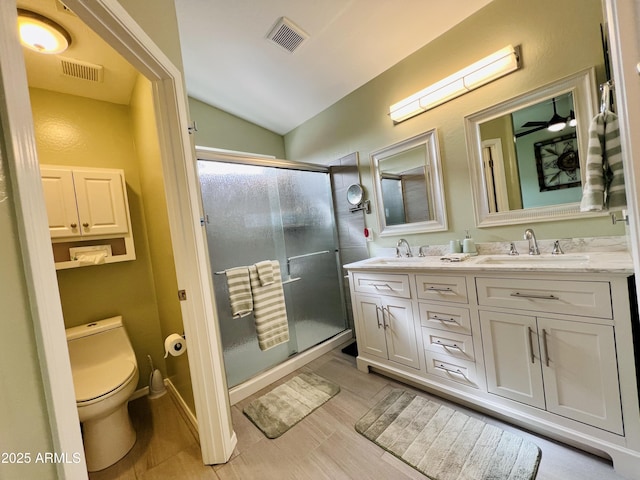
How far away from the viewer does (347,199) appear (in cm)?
260

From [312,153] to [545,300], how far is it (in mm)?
2436

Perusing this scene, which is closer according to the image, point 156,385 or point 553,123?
point 553,123

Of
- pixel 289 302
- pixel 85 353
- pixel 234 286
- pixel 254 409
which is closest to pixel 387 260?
pixel 289 302

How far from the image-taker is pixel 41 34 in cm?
136

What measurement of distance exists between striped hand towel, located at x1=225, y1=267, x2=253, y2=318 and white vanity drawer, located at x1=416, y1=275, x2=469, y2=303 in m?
1.27

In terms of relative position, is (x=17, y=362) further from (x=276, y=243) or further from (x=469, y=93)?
(x=469, y=93)

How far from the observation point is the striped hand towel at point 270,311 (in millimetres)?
1988

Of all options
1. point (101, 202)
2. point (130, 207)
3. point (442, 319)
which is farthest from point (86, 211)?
point (442, 319)

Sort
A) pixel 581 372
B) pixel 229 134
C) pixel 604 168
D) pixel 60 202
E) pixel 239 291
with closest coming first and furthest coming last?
pixel 604 168, pixel 581 372, pixel 60 202, pixel 239 291, pixel 229 134

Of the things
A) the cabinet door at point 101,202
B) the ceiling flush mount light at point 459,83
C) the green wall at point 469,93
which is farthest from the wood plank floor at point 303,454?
the ceiling flush mount light at point 459,83

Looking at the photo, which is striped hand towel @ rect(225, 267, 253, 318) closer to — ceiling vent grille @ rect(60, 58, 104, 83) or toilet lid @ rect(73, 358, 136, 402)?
toilet lid @ rect(73, 358, 136, 402)

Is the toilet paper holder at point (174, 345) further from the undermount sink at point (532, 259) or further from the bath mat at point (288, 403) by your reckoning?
the undermount sink at point (532, 259)

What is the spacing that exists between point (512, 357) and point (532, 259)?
0.59 m

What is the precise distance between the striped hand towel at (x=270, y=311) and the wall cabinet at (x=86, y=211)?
1030 millimetres
